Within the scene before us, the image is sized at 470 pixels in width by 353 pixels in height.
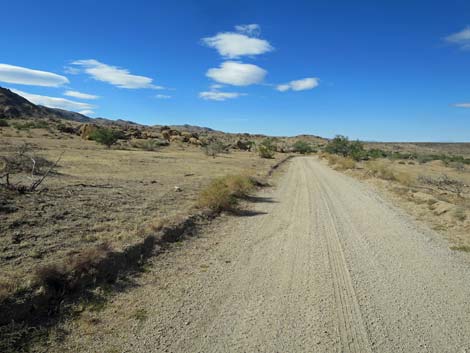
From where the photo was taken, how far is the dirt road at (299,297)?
208 inches

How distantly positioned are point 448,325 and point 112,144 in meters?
58.2

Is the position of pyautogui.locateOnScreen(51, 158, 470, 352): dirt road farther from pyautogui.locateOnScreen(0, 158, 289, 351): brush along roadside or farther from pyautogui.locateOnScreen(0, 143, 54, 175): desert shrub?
pyautogui.locateOnScreen(0, 143, 54, 175): desert shrub

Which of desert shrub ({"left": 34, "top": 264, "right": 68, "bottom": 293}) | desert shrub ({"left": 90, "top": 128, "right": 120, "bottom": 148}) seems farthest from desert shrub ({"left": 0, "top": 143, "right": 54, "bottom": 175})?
desert shrub ({"left": 90, "top": 128, "right": 120, "bottom": 148})

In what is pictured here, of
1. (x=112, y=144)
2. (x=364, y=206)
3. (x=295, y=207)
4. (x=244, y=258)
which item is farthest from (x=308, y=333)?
(x=112, y=144)

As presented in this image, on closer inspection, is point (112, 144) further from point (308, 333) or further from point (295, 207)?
point (308, 333)

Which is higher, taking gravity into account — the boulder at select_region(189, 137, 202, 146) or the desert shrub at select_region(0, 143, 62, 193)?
the boulder at select_region(189, 137, 202, 146)

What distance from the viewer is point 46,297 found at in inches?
242

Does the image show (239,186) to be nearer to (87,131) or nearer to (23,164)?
(23,164)

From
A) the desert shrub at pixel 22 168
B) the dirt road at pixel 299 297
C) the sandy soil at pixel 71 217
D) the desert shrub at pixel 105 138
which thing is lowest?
the dirt road at pixel 299 297

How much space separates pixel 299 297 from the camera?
6742mm

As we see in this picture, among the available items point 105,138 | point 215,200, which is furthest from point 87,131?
point 215,200

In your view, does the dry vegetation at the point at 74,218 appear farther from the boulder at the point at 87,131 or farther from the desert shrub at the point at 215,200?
the boulder at the point at 87,131

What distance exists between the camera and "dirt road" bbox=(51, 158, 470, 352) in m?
5.28

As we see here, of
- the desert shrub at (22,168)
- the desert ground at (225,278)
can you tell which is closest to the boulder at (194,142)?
the desert shrub at (22,168)
